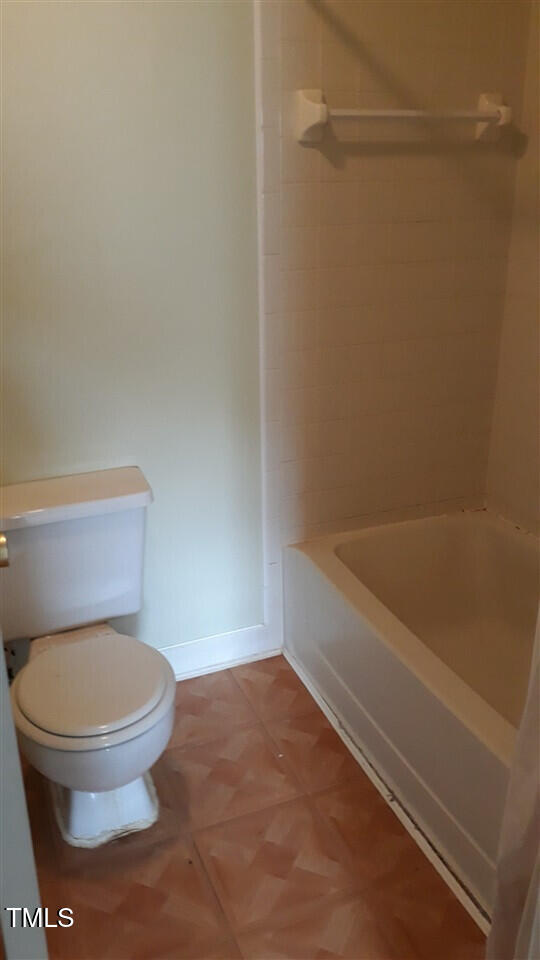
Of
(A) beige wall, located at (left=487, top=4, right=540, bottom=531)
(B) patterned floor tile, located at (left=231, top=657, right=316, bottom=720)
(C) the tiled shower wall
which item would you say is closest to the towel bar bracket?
(C) the tiled shower wall

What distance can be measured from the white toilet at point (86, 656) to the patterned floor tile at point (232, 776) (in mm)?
125

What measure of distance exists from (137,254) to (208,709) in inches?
50.9

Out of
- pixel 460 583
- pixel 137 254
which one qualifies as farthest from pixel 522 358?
pixel 137 254

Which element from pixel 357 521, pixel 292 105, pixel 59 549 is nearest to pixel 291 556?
pixel 357 521

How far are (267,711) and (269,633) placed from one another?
0.30m

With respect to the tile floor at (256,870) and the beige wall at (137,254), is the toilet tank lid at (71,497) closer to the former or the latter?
the beige wall at (137,254)

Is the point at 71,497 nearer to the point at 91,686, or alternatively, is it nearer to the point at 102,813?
the point at 91,686

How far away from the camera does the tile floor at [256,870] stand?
1578mm

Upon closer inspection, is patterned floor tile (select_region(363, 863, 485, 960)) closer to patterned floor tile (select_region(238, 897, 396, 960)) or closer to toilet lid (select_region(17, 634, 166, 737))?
patterned floor tile (select_region(238, 897, 396, 960))

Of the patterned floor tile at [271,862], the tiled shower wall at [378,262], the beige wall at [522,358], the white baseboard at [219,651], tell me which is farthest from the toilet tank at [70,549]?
the beige wall at [522,358]

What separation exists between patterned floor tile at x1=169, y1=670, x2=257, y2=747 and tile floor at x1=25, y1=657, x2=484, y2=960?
1 cm

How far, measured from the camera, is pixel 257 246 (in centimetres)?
207

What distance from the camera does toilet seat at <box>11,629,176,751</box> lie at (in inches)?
63.6

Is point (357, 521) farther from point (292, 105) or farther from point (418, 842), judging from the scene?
point (292, 105)
